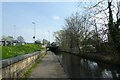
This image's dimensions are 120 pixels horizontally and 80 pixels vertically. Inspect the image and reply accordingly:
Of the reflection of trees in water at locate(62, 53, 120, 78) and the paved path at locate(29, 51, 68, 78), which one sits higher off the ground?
the paved path at locate(29, 51, 68, 78)

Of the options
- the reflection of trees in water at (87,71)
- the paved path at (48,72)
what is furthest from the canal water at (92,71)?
the paved path at (48,72)

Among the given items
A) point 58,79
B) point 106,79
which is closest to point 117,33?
point 106,79

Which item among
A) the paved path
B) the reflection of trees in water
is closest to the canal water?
the reflection of trees in water

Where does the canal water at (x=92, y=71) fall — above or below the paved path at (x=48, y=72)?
below

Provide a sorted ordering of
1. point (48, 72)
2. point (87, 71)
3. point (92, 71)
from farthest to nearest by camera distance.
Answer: point (92, 71)
point (87, 71)
point (48, 72)

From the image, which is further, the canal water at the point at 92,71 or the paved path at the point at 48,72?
the canal water at the point at 92,71

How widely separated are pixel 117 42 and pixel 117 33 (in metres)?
1.27

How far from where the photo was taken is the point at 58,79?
1538 cm

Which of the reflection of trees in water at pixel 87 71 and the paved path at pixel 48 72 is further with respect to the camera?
the reflection of trees in water at pixel 87 71

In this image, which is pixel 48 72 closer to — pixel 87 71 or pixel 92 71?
pixel 87 71

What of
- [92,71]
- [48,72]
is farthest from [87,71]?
[48,72]

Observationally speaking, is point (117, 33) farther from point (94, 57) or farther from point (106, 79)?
point (94, 57)

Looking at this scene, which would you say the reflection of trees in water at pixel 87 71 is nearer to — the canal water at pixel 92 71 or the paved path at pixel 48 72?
the canal water at pixel 92 71

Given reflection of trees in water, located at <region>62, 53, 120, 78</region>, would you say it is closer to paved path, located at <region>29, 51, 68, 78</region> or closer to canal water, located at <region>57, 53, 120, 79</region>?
canal water, located at <region>57, 53, 120, 79</region>
